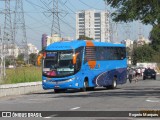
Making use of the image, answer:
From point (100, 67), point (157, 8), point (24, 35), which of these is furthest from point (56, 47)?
point (24, 35)

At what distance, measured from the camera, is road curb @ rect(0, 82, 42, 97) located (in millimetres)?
33469

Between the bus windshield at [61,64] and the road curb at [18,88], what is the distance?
105 inches

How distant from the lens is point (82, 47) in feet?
120

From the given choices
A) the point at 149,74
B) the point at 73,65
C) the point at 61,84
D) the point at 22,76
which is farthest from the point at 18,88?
the point at 149,74

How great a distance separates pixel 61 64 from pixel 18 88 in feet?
11.9

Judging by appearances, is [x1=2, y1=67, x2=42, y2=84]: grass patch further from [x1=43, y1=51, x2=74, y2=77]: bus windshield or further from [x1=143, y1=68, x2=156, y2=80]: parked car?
[x1=143, y1=68, x2=156, y2=80]: parked car

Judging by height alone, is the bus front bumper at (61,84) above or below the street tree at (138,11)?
below

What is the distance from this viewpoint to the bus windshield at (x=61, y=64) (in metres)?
35.6

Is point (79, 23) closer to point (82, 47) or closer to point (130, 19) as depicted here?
point (82, 47)

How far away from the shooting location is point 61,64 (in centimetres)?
3569

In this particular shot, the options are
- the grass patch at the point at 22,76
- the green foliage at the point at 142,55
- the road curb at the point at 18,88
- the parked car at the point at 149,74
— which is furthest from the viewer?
the green foliage at the point at 142,55

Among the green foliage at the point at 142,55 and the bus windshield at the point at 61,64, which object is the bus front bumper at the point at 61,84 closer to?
the bus windshield at the point at 61,64

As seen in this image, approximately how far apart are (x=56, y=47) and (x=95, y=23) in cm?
7597

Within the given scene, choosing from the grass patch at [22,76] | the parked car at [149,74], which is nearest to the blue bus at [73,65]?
the grass patch at [22,76]
